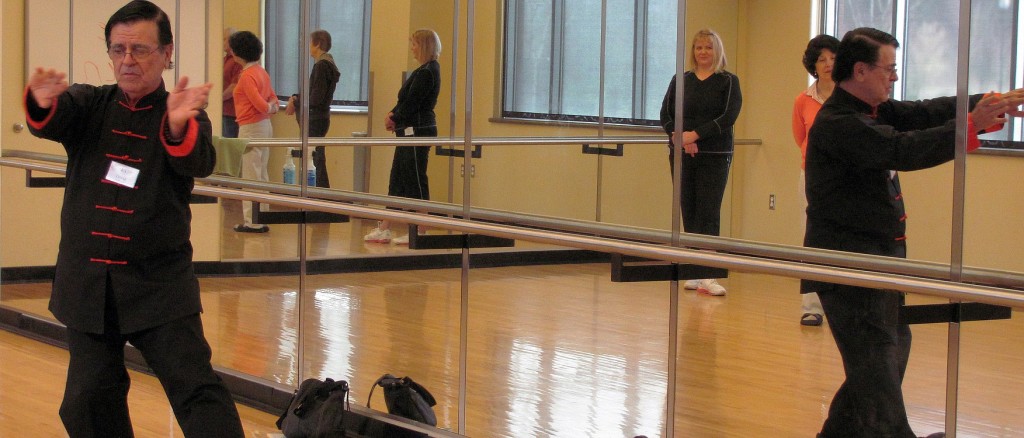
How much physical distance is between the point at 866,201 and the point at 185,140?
62.5 inches

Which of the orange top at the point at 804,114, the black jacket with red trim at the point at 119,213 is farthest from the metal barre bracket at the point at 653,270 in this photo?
the black jacket with red trim at the point at 119,213

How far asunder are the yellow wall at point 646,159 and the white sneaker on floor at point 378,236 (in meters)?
0.28

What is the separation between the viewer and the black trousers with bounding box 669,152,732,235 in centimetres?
308

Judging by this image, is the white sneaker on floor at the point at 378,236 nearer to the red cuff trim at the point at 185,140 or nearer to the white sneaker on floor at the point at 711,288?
the white sneaker on floor at the point at 711,288

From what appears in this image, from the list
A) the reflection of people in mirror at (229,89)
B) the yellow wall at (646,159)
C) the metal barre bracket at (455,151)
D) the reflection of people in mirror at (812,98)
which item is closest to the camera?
the yellow wall at (646,159)

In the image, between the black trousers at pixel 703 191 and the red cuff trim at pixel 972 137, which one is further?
the black trousers at pixel 703 191

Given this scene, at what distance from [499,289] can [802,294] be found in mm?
2152

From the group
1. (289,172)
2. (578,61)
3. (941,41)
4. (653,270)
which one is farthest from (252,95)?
(941,41)

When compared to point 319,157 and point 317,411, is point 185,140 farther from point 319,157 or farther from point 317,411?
point 319,157

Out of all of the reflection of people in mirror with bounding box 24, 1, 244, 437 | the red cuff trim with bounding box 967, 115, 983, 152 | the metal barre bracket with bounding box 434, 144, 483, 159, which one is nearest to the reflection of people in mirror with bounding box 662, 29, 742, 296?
the red cuff trim with bounding box 967, 115, 983, 152

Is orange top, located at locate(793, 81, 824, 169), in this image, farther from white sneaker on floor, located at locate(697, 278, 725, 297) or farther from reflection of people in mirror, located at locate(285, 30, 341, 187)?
reflection of people in mirror, located at locate(285, 30, 341, 187)

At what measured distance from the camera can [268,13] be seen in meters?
5.12

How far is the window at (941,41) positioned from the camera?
7.93 feet

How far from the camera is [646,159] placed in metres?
4.11
